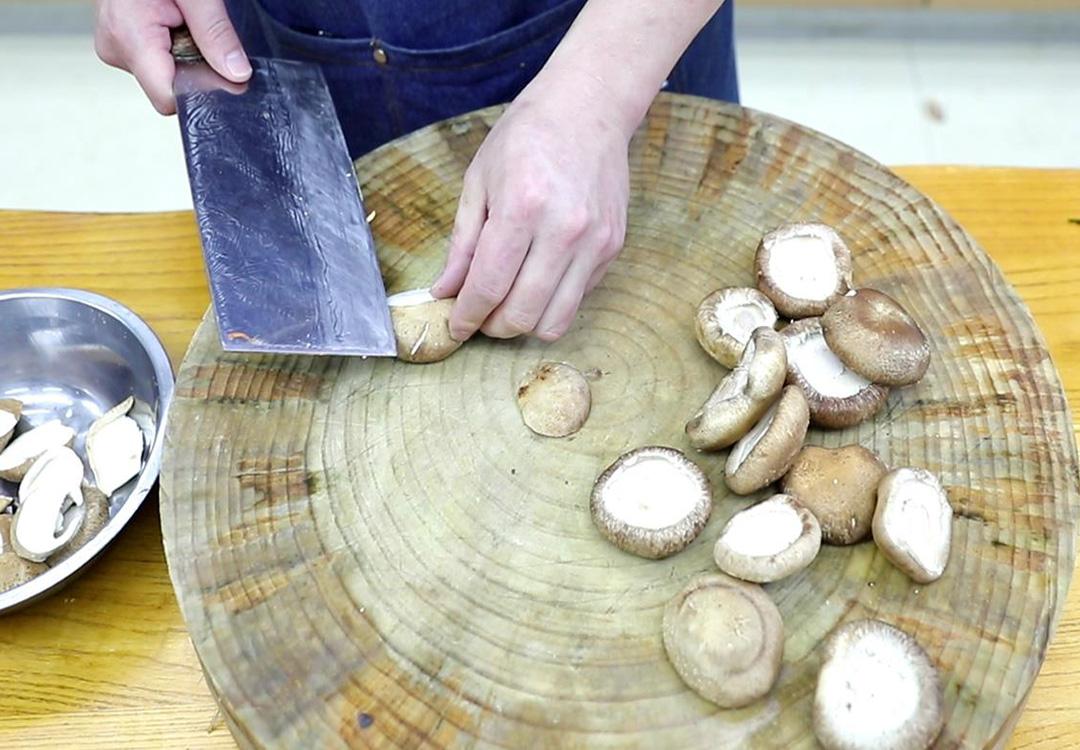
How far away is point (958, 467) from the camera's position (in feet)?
3.74

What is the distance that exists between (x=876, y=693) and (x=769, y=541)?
17 centimetres

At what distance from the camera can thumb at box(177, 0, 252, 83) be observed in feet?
4.44

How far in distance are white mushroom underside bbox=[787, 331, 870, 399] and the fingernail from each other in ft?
2.55

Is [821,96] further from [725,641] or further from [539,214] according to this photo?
[725,641]

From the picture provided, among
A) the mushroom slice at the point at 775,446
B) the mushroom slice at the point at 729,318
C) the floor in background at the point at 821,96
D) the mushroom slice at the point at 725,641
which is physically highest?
the floor in background at the point at 821,96

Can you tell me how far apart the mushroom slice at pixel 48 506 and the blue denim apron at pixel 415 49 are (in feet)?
2.15

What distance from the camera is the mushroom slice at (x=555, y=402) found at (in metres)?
1.19

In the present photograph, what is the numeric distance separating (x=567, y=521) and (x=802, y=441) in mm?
263

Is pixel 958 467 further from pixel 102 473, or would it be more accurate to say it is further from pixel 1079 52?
pixel 1079 52

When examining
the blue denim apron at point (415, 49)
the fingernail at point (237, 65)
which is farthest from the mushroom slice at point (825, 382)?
the fingernail at point (237, 65)

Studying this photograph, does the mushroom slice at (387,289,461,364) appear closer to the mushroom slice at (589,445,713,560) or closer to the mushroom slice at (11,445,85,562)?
the mushroom slice at (589,445,713,560)

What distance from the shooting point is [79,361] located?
1452mm

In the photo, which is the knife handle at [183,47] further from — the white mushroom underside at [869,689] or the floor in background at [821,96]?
the floor in background at [821,96]

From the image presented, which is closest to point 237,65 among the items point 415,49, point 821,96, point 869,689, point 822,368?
point 415,49
